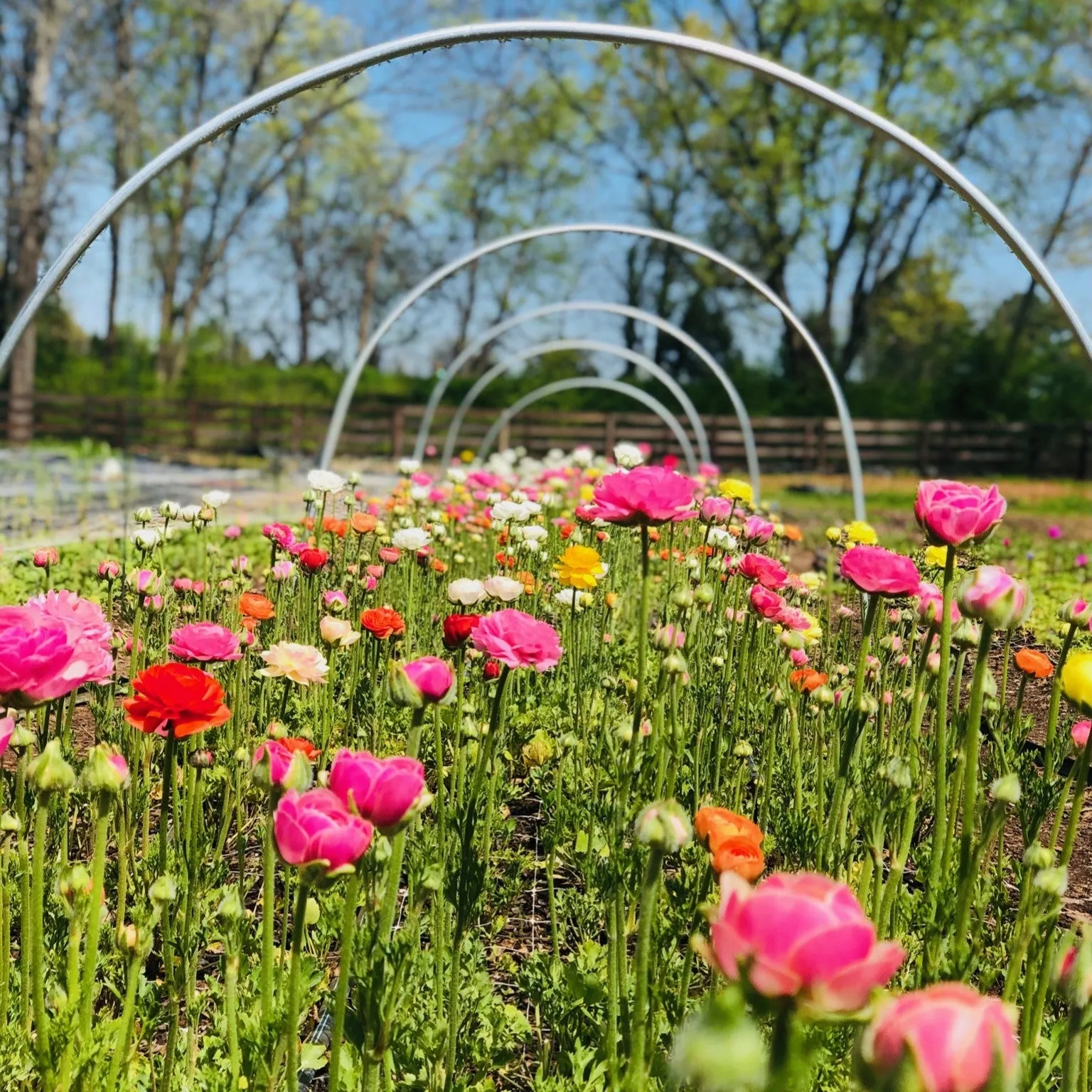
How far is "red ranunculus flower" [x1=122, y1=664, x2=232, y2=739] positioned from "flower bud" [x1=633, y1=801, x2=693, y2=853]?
49cm

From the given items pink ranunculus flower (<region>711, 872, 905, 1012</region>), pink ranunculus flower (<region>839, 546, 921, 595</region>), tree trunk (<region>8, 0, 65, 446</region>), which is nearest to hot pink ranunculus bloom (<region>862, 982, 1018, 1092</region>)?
pink ranunculus flower (<region>711, 872, 905, 1012</region>)

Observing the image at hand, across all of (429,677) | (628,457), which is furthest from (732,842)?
(628,457)

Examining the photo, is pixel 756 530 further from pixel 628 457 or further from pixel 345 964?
pixel 345 964

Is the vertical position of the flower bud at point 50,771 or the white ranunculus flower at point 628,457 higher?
the white ranunculus flower at point 628,457

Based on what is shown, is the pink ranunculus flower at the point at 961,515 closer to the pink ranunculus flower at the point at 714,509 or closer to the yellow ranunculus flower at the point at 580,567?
the yellow ranunculus flower at the point at 580,567

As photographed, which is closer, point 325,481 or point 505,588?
point 505,588

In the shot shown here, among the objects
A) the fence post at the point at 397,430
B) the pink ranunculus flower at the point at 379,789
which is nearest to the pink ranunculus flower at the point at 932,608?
the pink ranunculus flower at the point at 379,789

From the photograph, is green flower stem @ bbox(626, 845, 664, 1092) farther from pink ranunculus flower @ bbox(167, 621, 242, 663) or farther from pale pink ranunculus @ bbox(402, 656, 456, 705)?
pink ranunculus flower @ bbox(167, 621, 242, 663)

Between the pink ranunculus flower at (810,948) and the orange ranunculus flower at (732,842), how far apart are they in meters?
0.39

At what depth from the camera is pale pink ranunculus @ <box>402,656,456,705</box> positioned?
101 cm

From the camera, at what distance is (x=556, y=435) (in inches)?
676

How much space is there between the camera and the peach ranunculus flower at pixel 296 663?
1.42 m

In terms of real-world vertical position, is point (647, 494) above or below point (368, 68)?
below

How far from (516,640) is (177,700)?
383 mm
